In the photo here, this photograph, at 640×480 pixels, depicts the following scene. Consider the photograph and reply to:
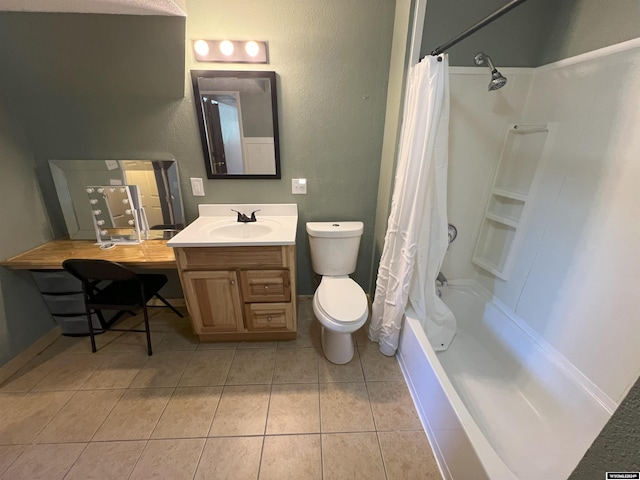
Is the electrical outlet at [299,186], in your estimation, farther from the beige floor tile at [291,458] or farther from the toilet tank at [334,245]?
the beige floor tile at [291,458]

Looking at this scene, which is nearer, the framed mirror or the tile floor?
the tile floor

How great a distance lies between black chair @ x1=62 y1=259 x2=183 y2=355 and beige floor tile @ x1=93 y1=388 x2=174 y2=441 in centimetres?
31

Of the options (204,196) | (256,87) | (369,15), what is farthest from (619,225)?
(204,196)

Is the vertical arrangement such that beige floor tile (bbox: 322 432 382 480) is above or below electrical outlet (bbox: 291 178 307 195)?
below

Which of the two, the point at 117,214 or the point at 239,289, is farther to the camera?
the point at 117,214

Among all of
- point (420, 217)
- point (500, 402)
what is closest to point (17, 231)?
point (420, 217)

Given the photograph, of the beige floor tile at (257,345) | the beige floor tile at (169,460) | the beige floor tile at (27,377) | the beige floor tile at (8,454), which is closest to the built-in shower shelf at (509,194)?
the beige floor tile at (257,345)

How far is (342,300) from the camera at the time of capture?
154cm

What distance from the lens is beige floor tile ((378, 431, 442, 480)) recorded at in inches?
42.7

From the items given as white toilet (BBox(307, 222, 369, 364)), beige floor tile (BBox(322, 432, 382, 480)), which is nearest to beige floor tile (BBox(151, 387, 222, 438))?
beige floor tile (BBox(322, 432, 382, 480))

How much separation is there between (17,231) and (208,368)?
4.89ft

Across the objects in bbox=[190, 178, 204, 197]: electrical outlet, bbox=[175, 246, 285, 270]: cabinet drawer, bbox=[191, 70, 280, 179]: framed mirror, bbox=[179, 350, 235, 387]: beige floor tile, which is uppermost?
bbox=[191, 70, 280, 179]: framed mirror

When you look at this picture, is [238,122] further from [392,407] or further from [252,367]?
[392,407]

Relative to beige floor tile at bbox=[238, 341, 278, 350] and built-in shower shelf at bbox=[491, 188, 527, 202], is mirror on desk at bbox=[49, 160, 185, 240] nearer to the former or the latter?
beige floor tile at bbox=[238, 341, 278, 350]
